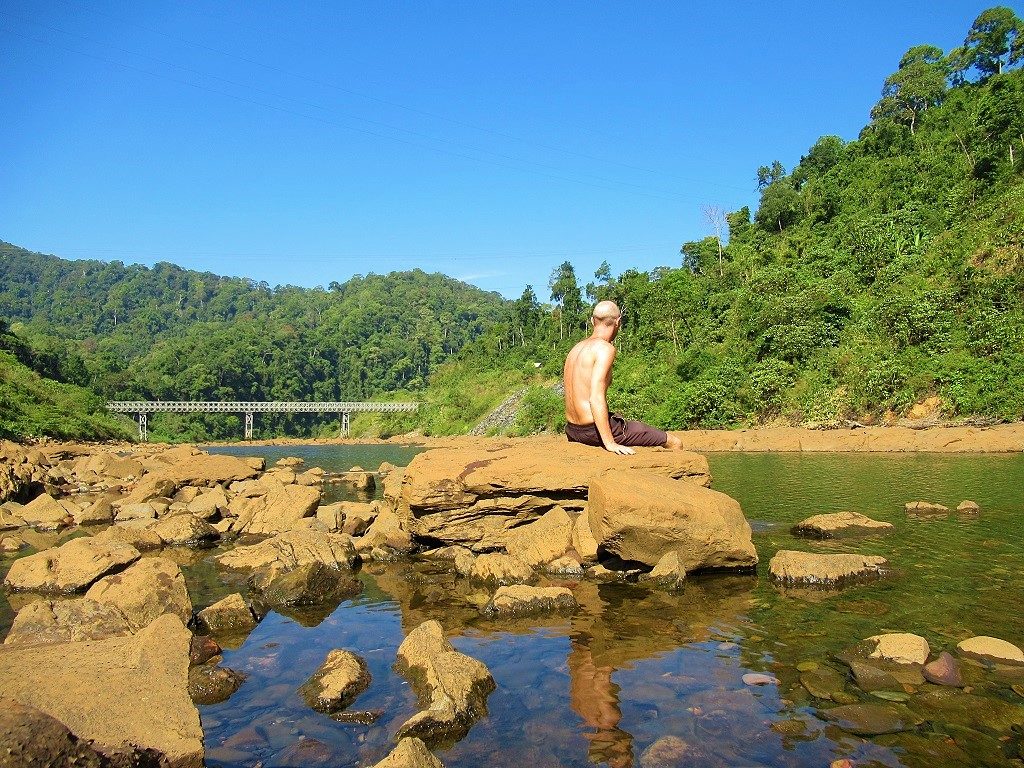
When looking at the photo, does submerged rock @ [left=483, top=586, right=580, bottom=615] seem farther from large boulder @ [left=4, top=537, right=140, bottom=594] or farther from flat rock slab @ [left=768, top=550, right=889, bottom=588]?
large boulder @ [left=4, top=537, right=140, bottom=594]

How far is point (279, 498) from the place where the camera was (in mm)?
15023

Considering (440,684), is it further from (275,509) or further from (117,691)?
(275,509)

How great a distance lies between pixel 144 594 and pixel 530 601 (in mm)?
4059

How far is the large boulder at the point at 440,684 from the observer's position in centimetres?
466

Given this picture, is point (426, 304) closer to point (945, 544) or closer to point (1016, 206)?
point (1016, 206)

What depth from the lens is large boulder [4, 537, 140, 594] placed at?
903cm

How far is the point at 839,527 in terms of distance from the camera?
11406 millimetres

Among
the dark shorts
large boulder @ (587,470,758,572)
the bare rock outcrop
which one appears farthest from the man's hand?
the bare rock outcrop

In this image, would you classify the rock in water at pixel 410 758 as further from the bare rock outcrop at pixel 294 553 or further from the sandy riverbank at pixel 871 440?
the sandy riverbank at pixel 871 440

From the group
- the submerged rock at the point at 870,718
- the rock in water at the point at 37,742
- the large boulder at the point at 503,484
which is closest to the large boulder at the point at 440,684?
the rock in water at the point at 37,742

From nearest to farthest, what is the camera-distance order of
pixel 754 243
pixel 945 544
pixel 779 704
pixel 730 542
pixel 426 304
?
pixel 779 704, pixel 730 542, pixel 945 544, pixel 754 243, pixel 426 304

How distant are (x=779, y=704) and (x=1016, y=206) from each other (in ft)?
170

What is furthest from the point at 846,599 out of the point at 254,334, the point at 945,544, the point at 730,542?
the point at 254,334

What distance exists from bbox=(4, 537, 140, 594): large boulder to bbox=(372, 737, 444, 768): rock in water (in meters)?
7.03
